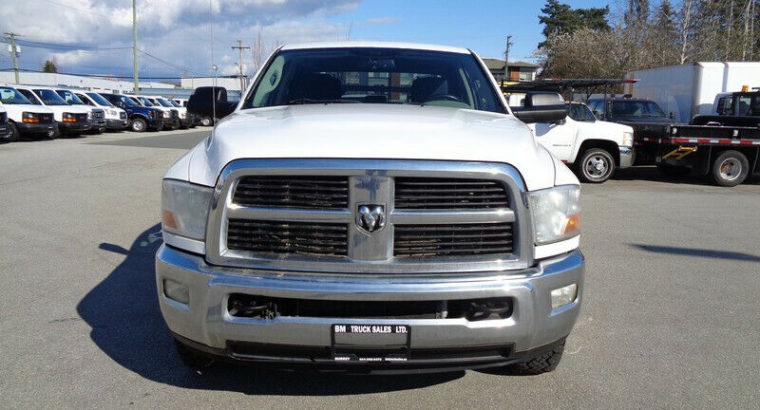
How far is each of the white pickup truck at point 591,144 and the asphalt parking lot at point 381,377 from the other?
4404 millimetres

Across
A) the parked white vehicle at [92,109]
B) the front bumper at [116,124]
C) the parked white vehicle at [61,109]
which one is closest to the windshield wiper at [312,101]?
the parked white vehicle at [61,109]

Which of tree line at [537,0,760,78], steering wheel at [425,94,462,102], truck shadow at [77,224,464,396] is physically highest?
tree line at [537,0,760,78]

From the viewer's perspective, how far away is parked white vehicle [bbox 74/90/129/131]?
25016mm

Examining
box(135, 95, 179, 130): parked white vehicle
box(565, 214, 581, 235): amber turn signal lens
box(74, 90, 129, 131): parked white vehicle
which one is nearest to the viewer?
box(565, 214, 581, 235): amber turn signal lens

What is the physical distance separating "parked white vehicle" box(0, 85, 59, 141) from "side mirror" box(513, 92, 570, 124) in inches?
733

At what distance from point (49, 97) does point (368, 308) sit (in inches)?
918

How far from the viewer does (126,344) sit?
362cm

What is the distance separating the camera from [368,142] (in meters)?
2.54

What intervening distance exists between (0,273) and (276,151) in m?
3.97

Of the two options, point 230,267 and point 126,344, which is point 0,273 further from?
point 230,267

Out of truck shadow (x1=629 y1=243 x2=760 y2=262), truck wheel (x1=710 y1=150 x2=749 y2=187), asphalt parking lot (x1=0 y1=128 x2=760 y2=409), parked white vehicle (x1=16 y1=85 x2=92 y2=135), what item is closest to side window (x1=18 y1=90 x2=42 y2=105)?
parked white vehicle (x1=16 y1=85 x2=92 y2=135)

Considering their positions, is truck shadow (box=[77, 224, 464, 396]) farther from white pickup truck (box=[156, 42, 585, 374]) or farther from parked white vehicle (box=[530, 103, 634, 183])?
parked white vehicle (box=[530, 103, 634, 183])

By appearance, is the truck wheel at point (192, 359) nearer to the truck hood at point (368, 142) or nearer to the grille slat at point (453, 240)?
the truck hood at point (368, 142)

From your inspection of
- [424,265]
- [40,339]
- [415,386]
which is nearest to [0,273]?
[40,339]
